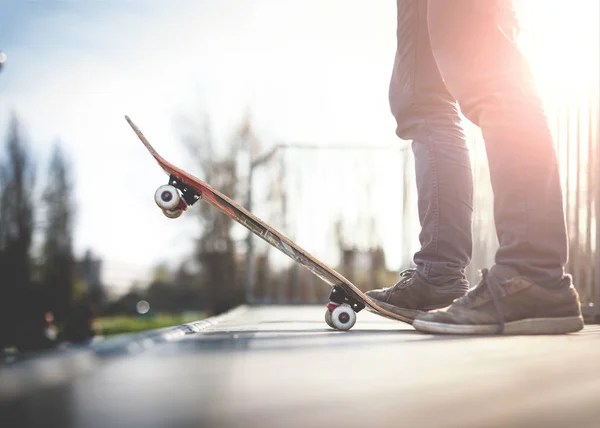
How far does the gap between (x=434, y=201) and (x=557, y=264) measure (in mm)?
419

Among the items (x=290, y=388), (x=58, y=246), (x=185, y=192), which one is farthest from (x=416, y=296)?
(x=58, y=246)

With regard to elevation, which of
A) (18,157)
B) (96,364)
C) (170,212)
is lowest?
(96,364)

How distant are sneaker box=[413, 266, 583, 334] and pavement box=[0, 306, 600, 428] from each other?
1.61 ft

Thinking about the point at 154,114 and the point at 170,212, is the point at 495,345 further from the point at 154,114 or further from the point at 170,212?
the point at 154,114

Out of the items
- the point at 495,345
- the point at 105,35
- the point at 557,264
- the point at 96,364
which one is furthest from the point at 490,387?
the point at 105,35

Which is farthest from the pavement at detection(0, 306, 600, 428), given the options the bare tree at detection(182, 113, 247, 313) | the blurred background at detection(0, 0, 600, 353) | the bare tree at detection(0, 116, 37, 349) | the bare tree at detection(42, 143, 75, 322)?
the bare tree at detection(42, 143, 75, 322)

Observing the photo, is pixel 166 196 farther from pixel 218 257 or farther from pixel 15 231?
pixel 15 231

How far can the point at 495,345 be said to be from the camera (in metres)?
1.07

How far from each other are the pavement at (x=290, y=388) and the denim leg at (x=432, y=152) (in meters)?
0.86

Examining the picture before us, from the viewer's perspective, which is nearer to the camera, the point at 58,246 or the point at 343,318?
the point at 343,318

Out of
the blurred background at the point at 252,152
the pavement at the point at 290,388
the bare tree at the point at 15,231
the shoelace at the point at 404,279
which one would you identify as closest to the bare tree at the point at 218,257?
the blurred background at the point at 252,152

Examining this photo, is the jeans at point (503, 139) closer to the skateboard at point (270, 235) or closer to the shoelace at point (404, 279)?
the shoelace at point (404, 279)

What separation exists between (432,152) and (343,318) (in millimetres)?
539

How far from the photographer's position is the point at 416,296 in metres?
1.75
